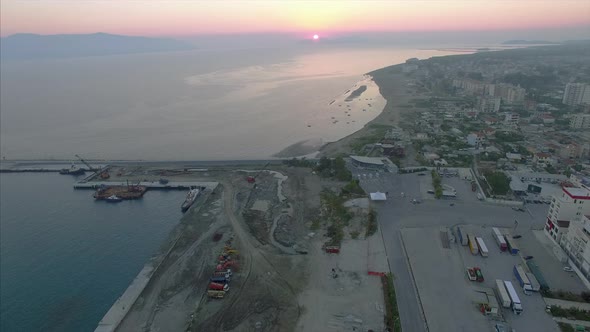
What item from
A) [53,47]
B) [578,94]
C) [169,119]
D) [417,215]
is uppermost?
[53,47]

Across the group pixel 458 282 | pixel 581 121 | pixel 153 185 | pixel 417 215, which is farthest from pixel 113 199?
pixel 581 121

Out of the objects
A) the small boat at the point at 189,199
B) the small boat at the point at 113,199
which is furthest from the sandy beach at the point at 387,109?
the small boat at the point at 113,199

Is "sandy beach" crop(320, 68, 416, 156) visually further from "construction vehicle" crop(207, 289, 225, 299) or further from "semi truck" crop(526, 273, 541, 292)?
"construction vehicle" crop(207, 289, 225, 299)

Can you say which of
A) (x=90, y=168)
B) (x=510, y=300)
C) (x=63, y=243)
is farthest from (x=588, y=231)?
(x=90, y=168)

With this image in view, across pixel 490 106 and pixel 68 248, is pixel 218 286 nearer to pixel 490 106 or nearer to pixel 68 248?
pixel 68 248

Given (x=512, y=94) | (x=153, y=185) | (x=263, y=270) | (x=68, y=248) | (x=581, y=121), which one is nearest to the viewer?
(x=263, y=270)

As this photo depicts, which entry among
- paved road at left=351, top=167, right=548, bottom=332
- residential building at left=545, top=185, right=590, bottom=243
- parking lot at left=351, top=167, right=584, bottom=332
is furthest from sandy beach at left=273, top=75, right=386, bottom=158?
residential building at left=545, top=185, right=590, bottom=243
